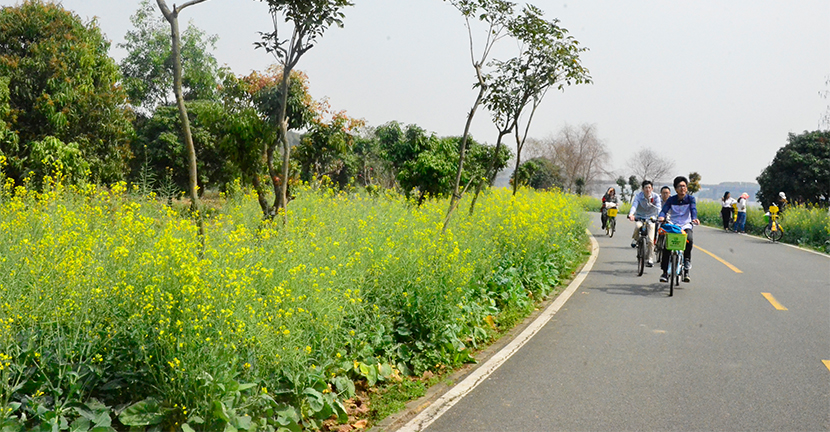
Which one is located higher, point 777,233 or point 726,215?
point 726,215

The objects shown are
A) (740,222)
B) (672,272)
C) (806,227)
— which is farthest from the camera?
(740,222)

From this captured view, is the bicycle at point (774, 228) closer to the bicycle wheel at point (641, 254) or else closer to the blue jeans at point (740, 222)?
the blue jeans at point (740, 222)

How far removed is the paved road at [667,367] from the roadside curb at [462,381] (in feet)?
0.34

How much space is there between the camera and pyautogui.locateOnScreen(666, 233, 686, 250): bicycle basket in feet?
38.2

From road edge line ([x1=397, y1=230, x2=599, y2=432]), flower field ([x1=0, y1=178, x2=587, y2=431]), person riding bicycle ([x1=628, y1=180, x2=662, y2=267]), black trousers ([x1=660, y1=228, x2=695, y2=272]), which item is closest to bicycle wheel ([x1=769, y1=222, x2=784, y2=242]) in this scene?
person riding bicycle ([x1=628, y1=180, x2=662, y2=267])

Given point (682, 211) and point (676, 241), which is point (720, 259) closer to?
point (682, 211)

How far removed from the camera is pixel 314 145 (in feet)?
65.1

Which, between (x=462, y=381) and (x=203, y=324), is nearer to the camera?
(x=203, y=324)

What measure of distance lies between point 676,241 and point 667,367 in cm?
518

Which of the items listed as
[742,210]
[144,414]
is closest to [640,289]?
[144,414]

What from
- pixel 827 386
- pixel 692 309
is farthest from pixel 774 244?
pixel 827 386

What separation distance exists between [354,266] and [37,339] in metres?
3.04

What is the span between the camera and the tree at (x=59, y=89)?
20266 millimetres

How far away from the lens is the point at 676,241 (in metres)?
11.7
